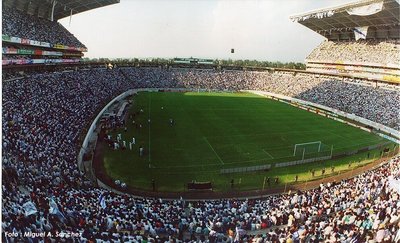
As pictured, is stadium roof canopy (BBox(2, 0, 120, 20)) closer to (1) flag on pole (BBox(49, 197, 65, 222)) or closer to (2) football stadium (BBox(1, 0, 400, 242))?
(2) football stadium (BBox(1, 0, 400, 242))

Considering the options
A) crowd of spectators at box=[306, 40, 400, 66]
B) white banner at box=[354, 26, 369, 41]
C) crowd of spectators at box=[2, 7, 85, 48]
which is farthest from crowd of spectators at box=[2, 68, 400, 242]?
white banner at box=[354, 26, 369, 41]

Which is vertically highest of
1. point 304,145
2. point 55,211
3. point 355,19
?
point 355,19

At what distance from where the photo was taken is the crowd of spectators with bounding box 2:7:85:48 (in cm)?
4062

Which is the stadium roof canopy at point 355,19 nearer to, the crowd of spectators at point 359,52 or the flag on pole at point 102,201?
the crowd of spectators at point 359,52

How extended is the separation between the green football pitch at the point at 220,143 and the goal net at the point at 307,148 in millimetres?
101

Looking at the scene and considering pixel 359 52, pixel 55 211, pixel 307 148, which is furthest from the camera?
pixel 359 52

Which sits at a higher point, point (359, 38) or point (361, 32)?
point (361, 32)

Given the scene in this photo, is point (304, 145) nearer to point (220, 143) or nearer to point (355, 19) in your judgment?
point (220, 143)

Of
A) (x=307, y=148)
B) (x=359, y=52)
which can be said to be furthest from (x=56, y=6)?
(x=359, y=52)

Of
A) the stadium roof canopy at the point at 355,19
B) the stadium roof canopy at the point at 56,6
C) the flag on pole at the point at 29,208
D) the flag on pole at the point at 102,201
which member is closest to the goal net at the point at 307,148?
the flag on pole at the point at 102,201

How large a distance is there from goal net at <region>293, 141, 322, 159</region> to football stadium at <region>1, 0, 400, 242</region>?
0.23m

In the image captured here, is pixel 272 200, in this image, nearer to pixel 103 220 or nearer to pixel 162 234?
pixel 162 234

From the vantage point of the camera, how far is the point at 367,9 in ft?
186

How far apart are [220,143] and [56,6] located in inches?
1527
